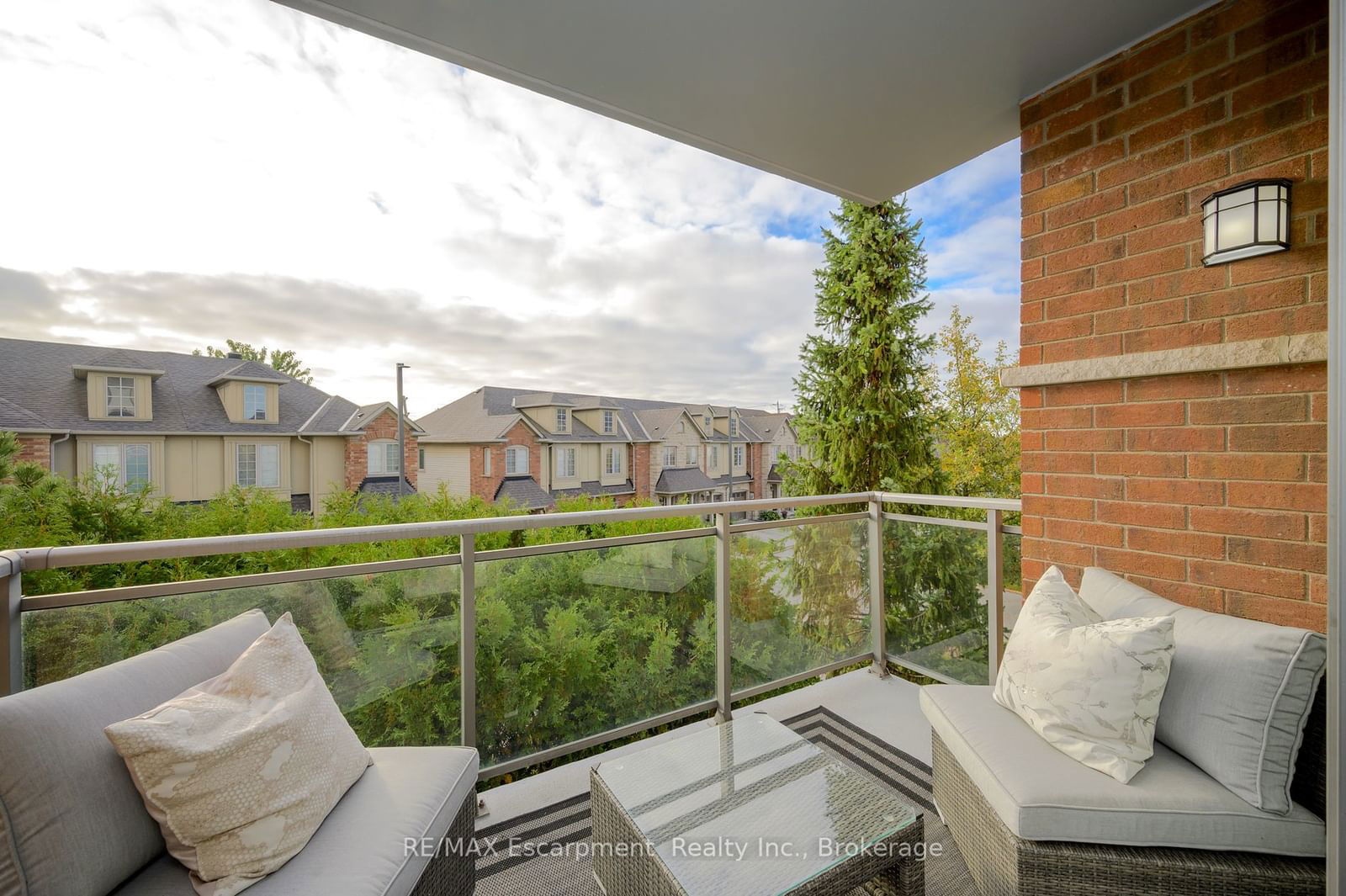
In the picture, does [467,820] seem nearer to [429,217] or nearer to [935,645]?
[935,645]

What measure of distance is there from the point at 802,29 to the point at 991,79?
870 millimetres

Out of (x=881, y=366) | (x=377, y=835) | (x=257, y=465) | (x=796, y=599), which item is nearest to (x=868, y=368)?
(x=881, y=366)

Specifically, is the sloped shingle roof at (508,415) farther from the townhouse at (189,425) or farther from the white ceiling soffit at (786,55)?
the white ceiling soffit at (786,55)

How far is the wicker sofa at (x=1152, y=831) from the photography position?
1.18 meters

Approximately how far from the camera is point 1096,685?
1.39 meters

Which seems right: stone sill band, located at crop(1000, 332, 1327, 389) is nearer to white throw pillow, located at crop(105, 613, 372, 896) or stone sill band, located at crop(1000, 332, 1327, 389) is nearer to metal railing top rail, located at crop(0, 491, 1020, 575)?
metal railing top rail, located at crop(0, 491, 1020, 575)

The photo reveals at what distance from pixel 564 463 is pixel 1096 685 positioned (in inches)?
334

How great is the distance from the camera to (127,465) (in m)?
4.62

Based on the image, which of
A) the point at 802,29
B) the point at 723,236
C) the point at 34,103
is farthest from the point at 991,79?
the point at 723,236

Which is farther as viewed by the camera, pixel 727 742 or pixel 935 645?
pixel 935 645

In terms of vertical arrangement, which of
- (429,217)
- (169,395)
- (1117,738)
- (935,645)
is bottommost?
(935,645)

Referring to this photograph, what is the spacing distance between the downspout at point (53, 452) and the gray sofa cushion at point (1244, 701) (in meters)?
6.67

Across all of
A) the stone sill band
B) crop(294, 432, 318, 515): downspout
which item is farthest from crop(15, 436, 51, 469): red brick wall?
the stone sill band

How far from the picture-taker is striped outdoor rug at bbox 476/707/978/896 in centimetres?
164
